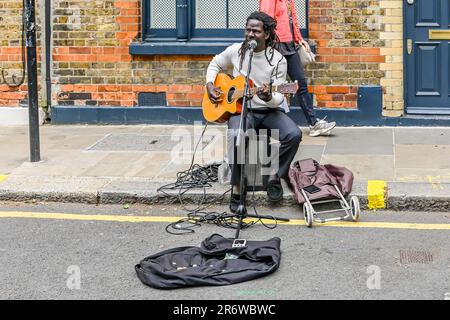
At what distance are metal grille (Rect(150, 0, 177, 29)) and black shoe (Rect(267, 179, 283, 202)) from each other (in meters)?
4.02

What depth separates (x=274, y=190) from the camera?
7.10 meters

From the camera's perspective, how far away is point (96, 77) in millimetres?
10469

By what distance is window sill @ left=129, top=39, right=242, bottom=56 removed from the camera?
10195 mm

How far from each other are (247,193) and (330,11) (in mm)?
3580

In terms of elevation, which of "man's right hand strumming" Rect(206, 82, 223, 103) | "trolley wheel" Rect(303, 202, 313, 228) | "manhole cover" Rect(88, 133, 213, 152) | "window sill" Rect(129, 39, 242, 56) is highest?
"window sill" Rect(129, 39, 242, 56)

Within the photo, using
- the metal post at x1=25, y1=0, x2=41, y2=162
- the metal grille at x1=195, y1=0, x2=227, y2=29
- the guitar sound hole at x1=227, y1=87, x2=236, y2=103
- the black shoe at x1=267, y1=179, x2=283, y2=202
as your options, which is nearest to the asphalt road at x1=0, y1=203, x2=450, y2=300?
the black shoe at x1=267, y1=179, x2=283, y2=202

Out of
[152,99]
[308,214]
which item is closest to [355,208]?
[308,214]

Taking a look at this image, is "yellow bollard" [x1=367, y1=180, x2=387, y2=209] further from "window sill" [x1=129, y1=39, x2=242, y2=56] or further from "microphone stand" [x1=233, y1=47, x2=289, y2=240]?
"window sill" [x1=129, y1=39, x2=242, y2=56]

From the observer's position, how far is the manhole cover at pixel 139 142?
917cm

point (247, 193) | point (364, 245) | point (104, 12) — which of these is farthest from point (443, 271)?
point (104, 12)

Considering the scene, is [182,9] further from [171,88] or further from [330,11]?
[330,11]

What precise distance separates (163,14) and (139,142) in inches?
77.8

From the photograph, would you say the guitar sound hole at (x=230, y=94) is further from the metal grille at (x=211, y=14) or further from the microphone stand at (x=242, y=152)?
the metal grille at (x=211, y=14)

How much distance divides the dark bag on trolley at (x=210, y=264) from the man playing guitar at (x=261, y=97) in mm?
1258
